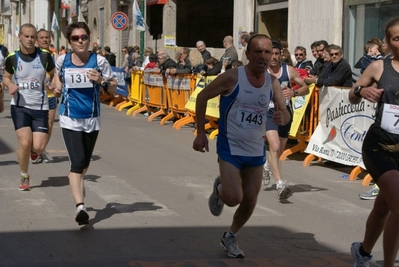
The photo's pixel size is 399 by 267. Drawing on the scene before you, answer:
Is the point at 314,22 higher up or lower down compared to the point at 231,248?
higher up

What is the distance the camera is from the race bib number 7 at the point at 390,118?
5652 mm

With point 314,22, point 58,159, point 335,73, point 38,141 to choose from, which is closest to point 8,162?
point 58,159

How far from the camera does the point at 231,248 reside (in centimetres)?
671

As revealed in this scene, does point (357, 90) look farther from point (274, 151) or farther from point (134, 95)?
point (134, 95)

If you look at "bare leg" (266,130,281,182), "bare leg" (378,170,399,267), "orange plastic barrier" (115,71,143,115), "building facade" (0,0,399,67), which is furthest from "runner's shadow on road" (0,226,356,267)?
"orange plastic barrier" (115,71,143,115)

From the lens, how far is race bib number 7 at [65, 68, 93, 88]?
781 cm

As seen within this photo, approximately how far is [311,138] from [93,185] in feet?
13.9

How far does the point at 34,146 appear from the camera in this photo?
991cm

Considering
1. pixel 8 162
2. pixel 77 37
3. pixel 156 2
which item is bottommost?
pixel 8 162

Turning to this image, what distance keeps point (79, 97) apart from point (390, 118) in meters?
3.35

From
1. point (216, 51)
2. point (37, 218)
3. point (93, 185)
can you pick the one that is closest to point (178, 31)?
point (216, 51)

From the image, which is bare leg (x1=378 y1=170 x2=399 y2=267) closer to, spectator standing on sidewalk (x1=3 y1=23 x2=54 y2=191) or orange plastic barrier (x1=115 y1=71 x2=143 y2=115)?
spectator standing on sidewalk (x1=3 y1=23 x2=54 y2=191)

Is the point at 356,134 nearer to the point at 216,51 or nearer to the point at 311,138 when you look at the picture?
the point at 311,138

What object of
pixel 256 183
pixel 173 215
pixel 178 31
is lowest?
pixel 173 215
